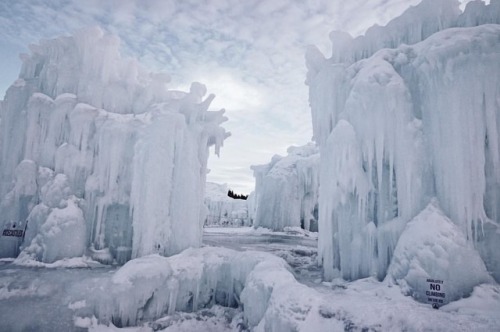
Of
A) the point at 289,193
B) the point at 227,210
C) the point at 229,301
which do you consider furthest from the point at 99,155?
the point at 227,210

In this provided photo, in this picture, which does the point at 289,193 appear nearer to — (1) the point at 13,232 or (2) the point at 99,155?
(2) the point at 99,155

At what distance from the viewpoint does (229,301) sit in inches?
463

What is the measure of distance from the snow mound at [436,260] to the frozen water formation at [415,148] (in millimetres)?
27

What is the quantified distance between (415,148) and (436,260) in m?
3.60

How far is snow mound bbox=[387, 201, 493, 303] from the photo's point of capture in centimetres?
801

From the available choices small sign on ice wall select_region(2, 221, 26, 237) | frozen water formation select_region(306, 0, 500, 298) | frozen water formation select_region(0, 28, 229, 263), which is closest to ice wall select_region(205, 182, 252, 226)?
frozen water formation select_region(0, 28, 229, 263)

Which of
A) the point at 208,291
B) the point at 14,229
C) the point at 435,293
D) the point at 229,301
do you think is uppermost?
the point at 14,229

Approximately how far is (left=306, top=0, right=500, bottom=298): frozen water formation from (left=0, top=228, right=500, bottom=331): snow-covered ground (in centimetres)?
101

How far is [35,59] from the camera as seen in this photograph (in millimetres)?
17750

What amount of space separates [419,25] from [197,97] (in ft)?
36.4

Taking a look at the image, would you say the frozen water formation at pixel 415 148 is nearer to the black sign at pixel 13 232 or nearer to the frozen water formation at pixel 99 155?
the frozen water formation at pixel 99 155

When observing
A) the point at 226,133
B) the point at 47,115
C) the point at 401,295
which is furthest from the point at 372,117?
the point at 47,115

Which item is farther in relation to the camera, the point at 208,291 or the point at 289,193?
the point at 289,193

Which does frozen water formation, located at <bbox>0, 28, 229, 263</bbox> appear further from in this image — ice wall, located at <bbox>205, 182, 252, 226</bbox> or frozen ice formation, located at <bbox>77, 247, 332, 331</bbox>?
ice wall, located at <bbox>205, 182, 252, 226</bbox>
